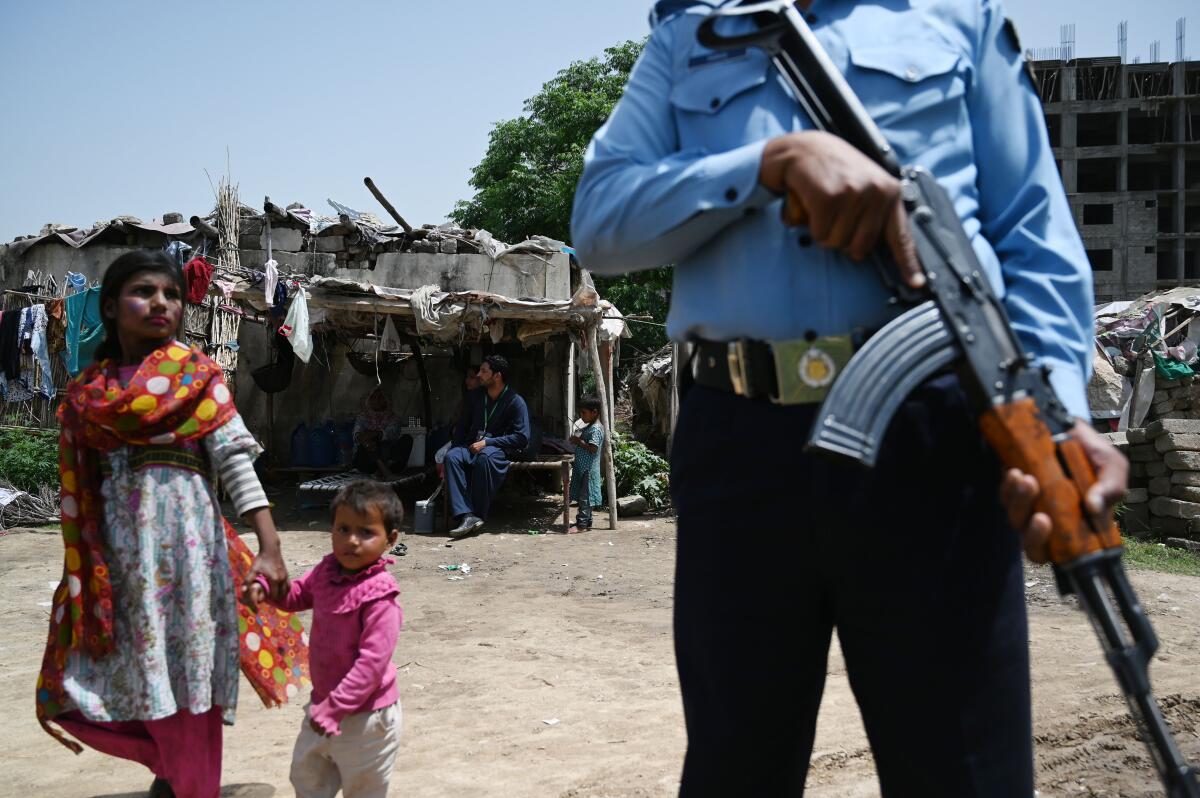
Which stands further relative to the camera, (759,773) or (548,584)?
(548,584)

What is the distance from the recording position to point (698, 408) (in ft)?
4.52

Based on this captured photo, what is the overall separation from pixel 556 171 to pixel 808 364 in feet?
70.6

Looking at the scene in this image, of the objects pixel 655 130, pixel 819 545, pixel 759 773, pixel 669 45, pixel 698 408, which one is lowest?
pixel 759 773

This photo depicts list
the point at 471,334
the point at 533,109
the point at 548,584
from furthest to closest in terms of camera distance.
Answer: the point at 533,109 → the point at 471,334 → the point at 548,584

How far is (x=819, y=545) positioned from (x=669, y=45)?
80 cm

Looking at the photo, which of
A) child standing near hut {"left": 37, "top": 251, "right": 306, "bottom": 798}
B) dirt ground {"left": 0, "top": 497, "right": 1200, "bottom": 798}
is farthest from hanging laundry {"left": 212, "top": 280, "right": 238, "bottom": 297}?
child standing near hut {"left": 37, "top": 251, "right": 306, "bottom": 798}

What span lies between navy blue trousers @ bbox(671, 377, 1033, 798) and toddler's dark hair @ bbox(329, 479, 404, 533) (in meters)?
1.40

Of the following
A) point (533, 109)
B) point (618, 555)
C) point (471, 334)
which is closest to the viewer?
point (618, 555)

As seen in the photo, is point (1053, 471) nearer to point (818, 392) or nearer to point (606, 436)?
point (818, 392)

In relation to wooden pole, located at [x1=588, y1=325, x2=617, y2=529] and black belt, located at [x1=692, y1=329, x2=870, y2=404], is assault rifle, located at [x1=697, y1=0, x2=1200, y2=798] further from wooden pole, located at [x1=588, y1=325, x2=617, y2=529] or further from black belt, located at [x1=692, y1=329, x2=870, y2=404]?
wooden pole, located at [x1=588, y1=325, x2=617, y2=529]

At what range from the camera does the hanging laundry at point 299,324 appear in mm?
9523

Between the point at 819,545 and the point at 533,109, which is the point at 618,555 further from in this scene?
the point at 533,109

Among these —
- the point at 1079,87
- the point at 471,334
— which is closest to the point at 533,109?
the point at 471,334

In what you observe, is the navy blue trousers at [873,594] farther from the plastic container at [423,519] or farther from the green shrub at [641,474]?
the green shrub at [641,474]
